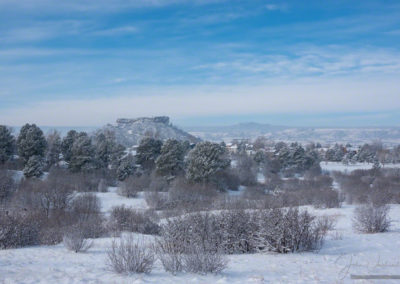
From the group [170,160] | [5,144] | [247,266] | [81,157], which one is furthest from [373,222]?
[5,144]

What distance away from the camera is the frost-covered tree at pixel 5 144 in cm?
4475

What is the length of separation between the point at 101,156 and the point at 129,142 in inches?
1733

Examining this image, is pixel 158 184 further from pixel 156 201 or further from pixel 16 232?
pixel 16 232

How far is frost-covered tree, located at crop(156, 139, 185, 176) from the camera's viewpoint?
45.4 m

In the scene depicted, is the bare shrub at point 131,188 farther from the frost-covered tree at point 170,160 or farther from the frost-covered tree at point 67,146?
the frost-covered tree at point 67,146

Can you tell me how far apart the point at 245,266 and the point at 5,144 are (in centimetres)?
4311

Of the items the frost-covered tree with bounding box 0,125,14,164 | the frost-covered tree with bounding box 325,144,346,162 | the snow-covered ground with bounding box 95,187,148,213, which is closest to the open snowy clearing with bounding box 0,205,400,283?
the snow-covered ground with bounding box 95,187,148,213

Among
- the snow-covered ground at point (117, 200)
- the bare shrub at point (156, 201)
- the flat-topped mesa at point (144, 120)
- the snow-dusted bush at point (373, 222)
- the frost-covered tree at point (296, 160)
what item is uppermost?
the flat-topped mesa at point (144, 120)

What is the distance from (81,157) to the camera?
45.2 meters

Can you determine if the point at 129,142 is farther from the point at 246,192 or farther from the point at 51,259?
the point at 51,259

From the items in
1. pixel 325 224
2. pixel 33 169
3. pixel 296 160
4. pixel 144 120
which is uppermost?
pixel 144 120

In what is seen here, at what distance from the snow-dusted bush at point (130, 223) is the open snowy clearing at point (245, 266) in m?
5.42

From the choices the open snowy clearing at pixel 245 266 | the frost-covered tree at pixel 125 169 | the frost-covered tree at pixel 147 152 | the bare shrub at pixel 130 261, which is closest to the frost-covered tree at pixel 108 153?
the frost-covered tree at pixel 147 152

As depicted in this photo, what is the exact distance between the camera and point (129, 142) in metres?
93.4
